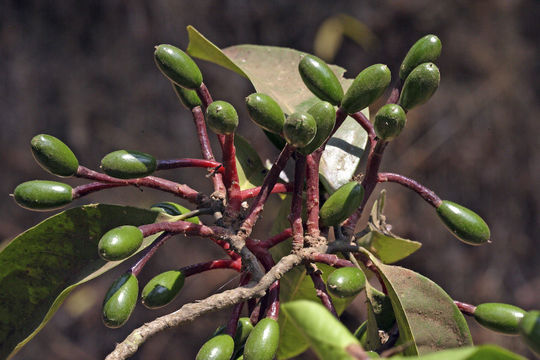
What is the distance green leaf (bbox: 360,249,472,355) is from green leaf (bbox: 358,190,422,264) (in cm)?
→ 23

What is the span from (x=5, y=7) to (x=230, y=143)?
3.01m

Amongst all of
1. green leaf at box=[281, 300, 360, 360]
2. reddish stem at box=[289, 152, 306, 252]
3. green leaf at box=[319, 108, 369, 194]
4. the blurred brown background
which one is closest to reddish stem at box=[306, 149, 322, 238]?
reddish stem at box=[289, 152, 306, 252]

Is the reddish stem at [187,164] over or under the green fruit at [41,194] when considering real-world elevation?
over

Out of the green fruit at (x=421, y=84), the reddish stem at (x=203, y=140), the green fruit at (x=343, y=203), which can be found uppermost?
the green fruit at (x=421, y=84)

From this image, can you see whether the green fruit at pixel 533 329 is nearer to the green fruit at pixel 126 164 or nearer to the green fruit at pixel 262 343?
the green fruit at pixel 262 343

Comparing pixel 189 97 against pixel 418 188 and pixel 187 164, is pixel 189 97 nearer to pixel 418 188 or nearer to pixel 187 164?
pixel 187 164

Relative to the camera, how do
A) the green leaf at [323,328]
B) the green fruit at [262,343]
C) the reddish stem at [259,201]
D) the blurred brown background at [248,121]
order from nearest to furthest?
the green leaf at [323,328]
the green fruit at [262,343]
the reddish stem at [259,201]
the blurred brown background at [248,121]

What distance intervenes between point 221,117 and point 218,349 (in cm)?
27

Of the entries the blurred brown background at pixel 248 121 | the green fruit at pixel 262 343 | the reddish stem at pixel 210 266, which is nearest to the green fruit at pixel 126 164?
the reddish stem at pixel 210 266

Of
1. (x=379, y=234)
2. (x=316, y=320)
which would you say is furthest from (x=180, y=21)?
(x=316, y=320)

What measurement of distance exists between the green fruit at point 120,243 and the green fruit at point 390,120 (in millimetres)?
314

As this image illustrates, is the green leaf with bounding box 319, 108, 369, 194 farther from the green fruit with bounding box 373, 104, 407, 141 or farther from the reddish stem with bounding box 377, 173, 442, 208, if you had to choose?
the green fruit with bounding box 373, 104, 407, 141

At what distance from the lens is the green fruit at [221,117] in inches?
28.3

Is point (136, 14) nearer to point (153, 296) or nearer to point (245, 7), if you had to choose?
point (245, 7)
